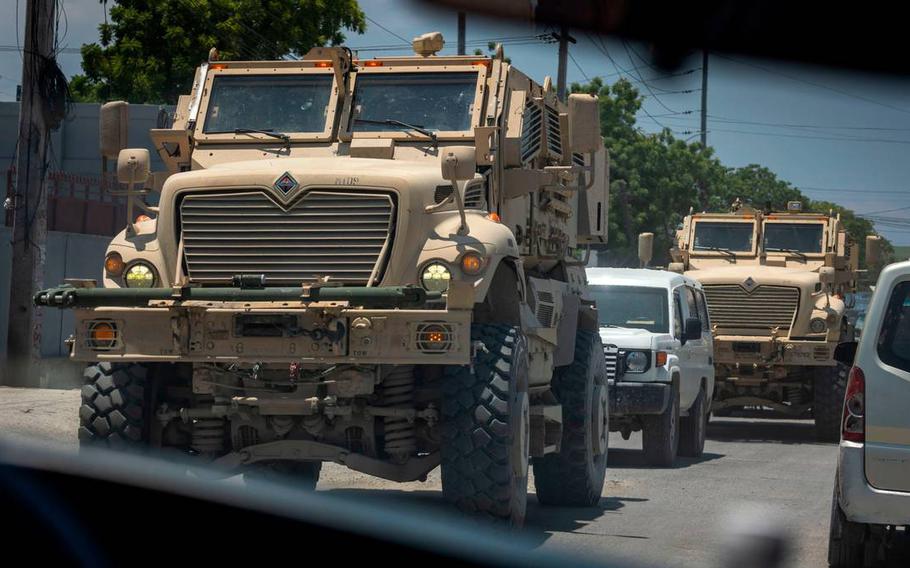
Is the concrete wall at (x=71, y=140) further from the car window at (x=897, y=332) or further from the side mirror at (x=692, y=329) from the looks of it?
the car window at (x=897, y=332)

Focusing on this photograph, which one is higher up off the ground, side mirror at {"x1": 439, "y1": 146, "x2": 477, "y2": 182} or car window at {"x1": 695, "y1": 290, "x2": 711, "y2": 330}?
side mirror at {"x1": 439, "y1": 146, "x2": 477, "y2": 182}

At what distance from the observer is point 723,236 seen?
70.1 ft

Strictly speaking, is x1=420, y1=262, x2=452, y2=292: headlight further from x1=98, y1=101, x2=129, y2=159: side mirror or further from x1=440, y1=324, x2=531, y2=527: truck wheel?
x1=98, y1=101, x2=129, y2=159: side mirror

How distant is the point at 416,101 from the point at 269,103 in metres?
1.02

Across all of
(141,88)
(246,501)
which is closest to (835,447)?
(246,501)

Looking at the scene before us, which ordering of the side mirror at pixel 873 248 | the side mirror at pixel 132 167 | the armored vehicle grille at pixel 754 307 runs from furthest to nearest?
the side mirror at pixel 873 248, the armored vehicle grille at pixel 754 307, the side mirror at pixel 132 167

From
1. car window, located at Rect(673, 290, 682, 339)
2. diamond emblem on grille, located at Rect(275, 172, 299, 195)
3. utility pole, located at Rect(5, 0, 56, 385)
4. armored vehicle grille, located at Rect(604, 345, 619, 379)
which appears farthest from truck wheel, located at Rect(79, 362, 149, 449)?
utility pole, located at Rect(5, 0, 56, 385)

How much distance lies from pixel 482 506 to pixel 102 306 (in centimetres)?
235

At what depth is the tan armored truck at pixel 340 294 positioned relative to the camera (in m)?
7.72

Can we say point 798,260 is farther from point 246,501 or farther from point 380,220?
point 246,501

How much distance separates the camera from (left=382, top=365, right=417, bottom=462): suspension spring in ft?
26.3

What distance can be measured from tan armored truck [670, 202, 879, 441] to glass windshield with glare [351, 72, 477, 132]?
10.0 metres

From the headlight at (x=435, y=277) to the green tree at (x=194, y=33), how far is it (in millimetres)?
25811

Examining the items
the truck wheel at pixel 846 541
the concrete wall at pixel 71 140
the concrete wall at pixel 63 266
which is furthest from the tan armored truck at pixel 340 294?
the concrete wall at pixel 71 140
